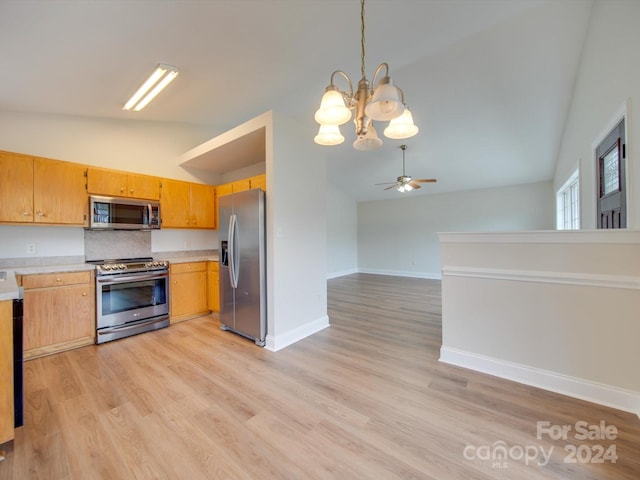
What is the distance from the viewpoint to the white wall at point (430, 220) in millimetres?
6629

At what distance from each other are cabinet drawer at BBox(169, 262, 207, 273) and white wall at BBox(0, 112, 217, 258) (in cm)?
69

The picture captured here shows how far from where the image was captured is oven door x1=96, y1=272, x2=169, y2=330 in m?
3.09

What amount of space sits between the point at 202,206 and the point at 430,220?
637cm

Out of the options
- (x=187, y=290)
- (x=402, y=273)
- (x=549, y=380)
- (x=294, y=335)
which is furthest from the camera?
(x=402, y=273)

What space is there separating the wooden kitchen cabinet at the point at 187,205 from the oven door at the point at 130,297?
92cm

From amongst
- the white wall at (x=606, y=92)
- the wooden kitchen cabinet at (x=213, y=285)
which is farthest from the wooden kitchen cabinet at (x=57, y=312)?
the white wall at (x=606, y=92)

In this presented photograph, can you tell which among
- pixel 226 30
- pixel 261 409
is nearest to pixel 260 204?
pixel 226 30

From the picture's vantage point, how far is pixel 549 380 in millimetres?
2104

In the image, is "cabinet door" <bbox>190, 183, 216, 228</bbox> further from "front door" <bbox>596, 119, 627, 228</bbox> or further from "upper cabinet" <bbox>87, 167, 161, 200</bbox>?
"front door" <bbox>596, 119, 627, 228</bbox>

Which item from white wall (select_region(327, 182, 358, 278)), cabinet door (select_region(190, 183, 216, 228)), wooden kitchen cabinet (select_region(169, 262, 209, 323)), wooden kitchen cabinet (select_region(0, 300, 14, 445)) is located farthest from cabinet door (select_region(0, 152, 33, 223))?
white wall (select_region(327, 182, 358, 278))

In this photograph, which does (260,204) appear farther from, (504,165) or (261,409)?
(504,165)

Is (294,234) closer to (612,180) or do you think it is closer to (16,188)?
(16,188)

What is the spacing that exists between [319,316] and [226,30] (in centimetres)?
322

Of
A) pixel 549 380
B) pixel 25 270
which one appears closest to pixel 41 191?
pixel 25 270
